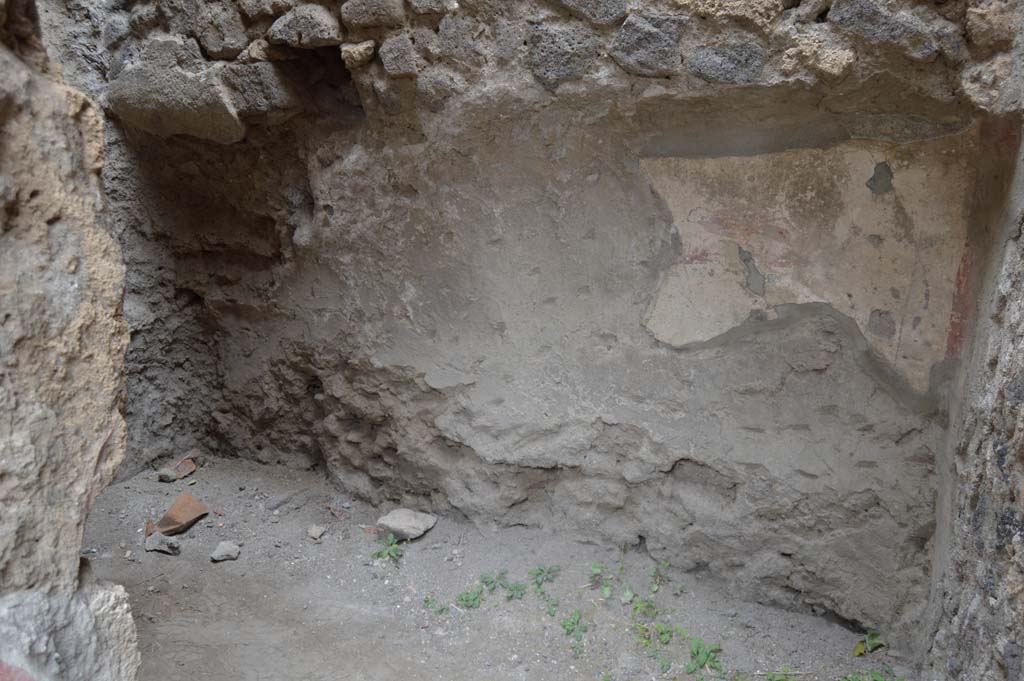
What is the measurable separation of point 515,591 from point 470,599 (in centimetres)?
13

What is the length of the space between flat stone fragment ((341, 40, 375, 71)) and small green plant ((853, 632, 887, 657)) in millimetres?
2063

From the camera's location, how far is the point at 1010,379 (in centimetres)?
147

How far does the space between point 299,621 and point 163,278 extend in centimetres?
144

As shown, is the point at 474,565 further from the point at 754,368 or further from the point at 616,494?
the point at 754,368

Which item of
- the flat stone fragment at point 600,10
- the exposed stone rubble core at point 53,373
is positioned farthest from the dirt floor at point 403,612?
the flat stone fragment at point 600,10

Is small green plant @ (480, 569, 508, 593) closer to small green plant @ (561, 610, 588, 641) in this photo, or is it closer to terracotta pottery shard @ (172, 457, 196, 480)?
small green plant @ (561, 610, 588, 641)

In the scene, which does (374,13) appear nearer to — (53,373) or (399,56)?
(399,56)

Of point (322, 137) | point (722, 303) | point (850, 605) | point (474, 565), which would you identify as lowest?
point (474, 565)

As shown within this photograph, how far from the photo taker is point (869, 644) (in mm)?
2113

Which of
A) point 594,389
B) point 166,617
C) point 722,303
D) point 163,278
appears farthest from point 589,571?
point 163,278

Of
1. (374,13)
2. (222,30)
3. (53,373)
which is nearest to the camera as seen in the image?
(53,373)

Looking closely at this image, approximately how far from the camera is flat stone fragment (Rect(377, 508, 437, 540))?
2.58m

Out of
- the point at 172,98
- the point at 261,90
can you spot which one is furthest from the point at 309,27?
the point at 172,98

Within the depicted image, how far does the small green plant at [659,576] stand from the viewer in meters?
2.34
